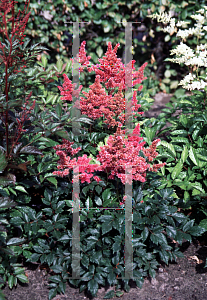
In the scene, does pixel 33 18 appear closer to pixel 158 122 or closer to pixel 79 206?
pixel 158 122

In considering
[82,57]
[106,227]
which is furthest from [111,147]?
[82,57]

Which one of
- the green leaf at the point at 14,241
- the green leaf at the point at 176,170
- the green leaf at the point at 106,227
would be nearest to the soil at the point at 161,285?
the green leaf at the point at 14,241

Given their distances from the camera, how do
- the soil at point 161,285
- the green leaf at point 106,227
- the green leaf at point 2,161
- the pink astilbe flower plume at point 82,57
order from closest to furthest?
the green leaf at point 2,161, the green leaf at point 106,227, the soil at point 161,285, the pink astilbe flower plume at point 82,57

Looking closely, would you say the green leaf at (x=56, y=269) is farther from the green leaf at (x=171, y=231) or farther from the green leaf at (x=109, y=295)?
the green leaf at (x=171, y=231)

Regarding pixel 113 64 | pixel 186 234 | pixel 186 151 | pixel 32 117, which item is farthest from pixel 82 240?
pixel 113 64

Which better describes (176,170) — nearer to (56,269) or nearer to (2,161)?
(56,269)

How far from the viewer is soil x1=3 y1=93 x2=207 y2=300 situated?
200 centimetres

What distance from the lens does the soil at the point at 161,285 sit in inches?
78.6

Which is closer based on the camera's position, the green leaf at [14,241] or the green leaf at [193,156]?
the green leaf at [14,241]

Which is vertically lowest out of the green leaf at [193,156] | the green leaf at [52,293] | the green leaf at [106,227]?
the green leaf at [52,293]

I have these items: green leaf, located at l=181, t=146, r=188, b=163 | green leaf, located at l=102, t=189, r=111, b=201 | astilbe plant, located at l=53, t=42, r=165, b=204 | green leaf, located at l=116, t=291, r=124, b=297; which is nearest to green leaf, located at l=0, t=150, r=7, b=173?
astilbe plant, located at l=53, t=42, r=165, b=204

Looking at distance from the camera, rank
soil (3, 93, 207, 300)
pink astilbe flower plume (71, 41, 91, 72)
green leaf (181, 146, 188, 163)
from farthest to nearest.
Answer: green leaf (181, 146, 188, 163)
pink astilbe flower plume (71, 41, 91, 72)
soil (3, 93, 207, 300)

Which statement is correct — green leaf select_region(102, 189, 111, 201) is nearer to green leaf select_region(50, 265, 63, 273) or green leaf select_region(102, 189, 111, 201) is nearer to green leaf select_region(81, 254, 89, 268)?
green leaf select_region(81, 254, 89, 268)

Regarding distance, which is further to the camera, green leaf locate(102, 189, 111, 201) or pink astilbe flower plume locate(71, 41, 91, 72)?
pink astilbe flower plume locate(71, 41, 91, 72)
